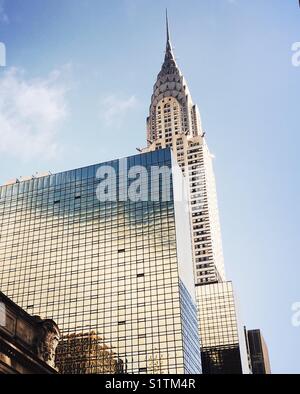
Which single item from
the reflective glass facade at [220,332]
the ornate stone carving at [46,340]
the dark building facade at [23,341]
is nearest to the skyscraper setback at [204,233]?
the reflective glass facade at [220,332]

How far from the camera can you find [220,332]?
470 feet

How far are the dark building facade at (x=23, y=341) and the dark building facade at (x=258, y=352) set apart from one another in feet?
445

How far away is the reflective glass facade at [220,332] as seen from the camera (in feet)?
457

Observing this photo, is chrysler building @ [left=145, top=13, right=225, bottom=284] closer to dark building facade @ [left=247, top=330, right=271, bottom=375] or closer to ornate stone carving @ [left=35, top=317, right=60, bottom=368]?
dark building facade @ [left=247, top=330, right=271, bottom=375]

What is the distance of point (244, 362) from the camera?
14338 centimetres

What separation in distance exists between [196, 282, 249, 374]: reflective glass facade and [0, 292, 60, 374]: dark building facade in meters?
97.5

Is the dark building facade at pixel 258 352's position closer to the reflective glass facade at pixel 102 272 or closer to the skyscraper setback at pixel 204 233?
the skyscraper setback at pixel 204 233

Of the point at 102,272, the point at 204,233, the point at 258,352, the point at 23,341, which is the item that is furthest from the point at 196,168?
the point at 23,341

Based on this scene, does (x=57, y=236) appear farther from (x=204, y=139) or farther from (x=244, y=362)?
(x=204, y=139)

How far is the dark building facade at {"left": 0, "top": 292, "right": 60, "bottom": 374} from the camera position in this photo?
3838cm

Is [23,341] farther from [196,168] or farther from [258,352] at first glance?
[196,168]

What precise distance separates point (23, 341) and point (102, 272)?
64.0 meters
